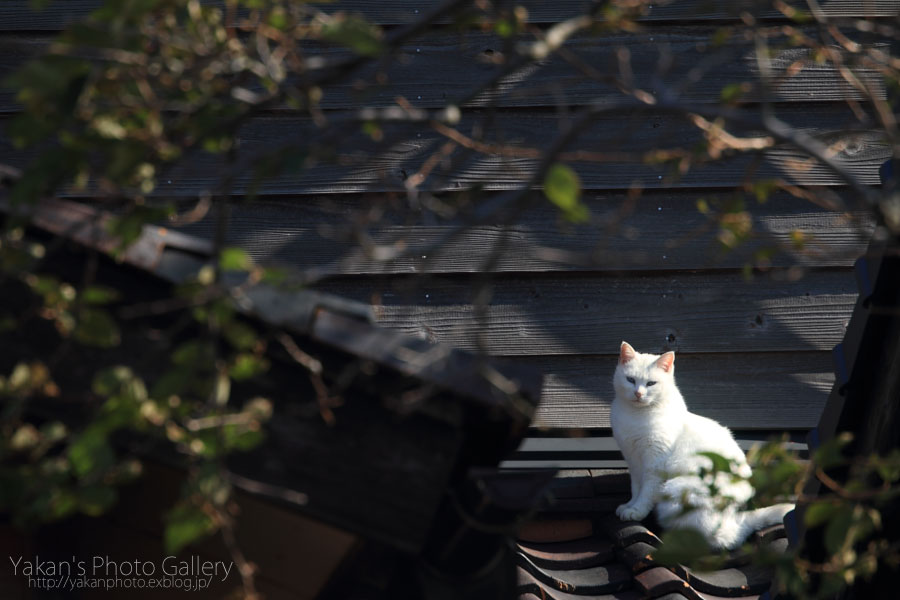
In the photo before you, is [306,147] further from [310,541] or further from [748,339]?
[748,339]

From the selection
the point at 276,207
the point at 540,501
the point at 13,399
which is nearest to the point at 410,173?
the point at 276,207

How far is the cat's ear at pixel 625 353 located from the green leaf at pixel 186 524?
6.87 ft

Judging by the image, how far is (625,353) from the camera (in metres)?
2.85

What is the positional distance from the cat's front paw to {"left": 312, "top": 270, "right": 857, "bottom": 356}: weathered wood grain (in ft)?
A: 1.74

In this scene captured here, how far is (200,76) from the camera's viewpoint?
98 centimetres

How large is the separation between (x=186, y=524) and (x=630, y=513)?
1.90m

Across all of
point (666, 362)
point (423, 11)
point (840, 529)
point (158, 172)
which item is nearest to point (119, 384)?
point (158, 172)

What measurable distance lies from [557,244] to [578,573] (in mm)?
1043

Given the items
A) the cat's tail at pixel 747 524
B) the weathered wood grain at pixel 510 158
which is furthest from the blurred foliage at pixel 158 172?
the cat's tail at pixel 747 524

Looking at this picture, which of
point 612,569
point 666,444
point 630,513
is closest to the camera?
point 612,569

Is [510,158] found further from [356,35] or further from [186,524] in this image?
[186,524]

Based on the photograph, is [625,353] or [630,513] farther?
[625,353]

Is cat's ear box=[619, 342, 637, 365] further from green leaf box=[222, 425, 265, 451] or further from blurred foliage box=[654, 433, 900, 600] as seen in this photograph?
green leaf box=[222, 425, 265, 451]

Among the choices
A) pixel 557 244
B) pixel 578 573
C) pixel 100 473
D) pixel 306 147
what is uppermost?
pixel 306 147
